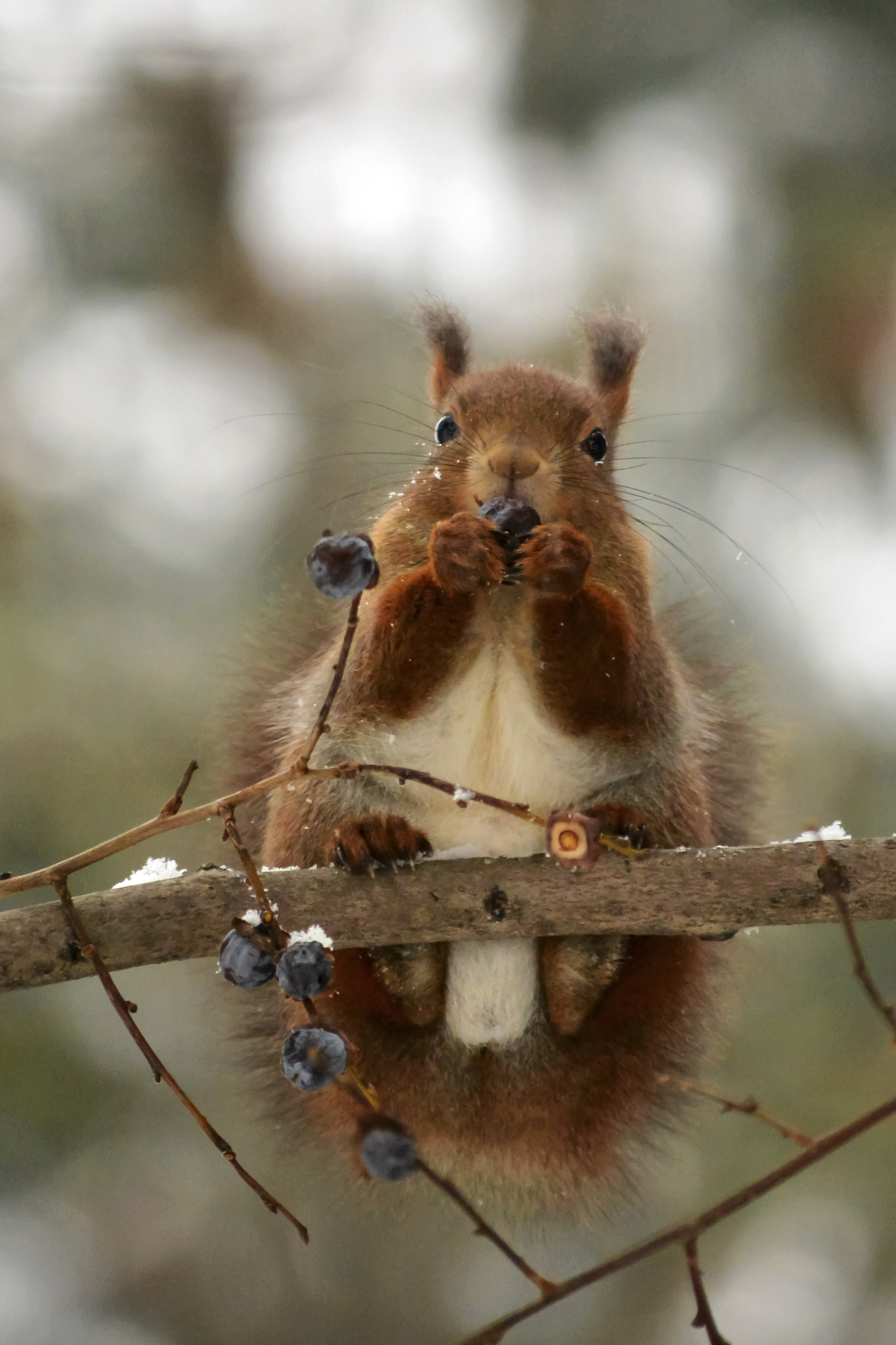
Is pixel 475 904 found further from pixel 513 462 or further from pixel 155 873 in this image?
pixel 513 462

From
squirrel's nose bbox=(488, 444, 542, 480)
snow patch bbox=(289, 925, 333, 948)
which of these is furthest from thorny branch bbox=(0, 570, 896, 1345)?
squirrel's nose bbox=(488, 444, 542, 480)

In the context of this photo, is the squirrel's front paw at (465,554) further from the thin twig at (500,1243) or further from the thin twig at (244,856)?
the thin twig at (500,1243)

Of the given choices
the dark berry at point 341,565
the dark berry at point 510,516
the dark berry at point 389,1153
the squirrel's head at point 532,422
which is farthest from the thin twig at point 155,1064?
the squirrel's head at point 532,422

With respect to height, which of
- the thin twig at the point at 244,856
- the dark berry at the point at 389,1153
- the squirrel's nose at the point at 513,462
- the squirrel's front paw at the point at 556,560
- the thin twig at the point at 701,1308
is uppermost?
the squirrel's nose at the point at 513,462

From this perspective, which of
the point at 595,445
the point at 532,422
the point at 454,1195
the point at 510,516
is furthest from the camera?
the point at 595,445

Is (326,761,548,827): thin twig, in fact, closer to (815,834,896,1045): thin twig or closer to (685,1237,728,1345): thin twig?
(815,834,896,1045): thin twig

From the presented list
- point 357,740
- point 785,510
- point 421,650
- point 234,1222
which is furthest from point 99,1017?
point 785,510

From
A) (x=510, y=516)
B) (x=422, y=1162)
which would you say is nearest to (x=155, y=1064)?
(x=422, y=1162)
